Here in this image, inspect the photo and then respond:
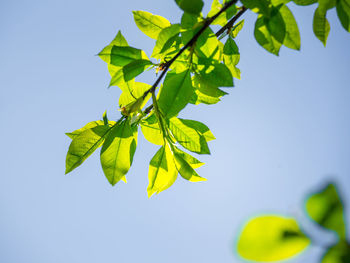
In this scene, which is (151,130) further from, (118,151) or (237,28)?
(237,28)

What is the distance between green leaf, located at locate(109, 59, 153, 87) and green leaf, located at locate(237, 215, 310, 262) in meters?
0.62

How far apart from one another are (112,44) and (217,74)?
0.37 meters

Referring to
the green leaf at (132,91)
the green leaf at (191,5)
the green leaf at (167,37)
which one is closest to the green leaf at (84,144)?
the green leaf at (132,91)

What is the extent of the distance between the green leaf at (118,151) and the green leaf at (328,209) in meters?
0.64

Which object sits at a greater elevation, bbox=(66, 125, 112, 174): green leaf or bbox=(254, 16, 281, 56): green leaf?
bbox=(66, 125, 112, 174): green leaf

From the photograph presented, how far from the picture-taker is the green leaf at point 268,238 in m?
0.26

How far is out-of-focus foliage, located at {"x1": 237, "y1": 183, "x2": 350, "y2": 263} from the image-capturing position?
0.25 metres

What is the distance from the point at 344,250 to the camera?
254mm

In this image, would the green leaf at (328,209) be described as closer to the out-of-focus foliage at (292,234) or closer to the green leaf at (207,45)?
the out-of-focus foliage at (292,234)

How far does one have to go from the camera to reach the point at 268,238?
264 millimetres

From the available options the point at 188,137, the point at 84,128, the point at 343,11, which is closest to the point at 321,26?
the point at 343,11

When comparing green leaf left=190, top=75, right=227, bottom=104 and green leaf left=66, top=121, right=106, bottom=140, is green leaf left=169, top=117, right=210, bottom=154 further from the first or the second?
green leaf left=66, top=121, right=106, bottom=140

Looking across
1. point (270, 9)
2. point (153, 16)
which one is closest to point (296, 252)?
point (270, 9)

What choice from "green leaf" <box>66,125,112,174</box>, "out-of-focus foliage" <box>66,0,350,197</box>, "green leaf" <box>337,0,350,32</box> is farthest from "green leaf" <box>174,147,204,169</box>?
"green leaf" <box>337,0,350,32</box>
